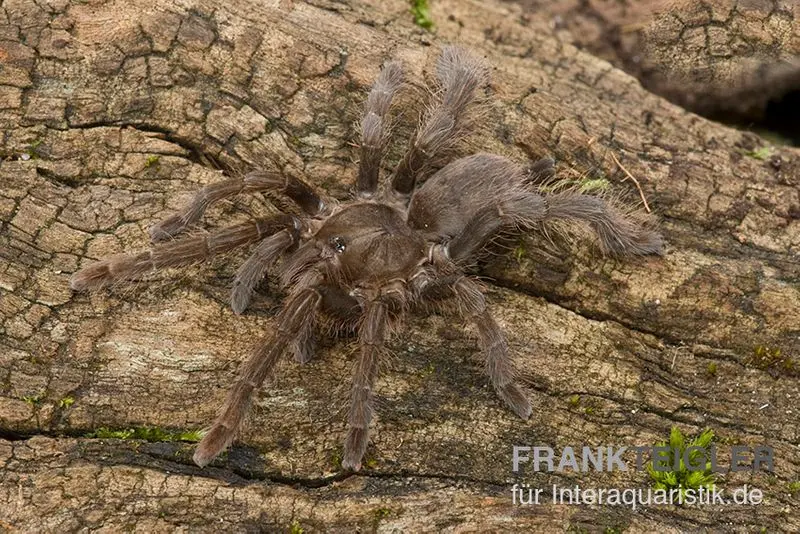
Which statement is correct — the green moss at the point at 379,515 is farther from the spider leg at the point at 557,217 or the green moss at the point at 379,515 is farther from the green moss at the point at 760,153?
the green moss at the point at 760,153

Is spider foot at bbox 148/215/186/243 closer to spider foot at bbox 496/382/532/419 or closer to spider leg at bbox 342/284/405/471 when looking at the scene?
spider leg at bbox 342/284/405/471

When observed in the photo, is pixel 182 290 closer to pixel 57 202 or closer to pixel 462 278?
pixel 57 202

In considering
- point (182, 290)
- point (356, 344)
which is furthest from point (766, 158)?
point (182, 290)

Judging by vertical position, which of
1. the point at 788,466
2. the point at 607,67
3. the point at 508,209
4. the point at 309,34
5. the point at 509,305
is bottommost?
the point at 788,466

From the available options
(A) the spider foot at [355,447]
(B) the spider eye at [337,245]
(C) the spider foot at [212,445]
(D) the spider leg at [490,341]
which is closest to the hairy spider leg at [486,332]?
(D) the spider leg at [490,341]

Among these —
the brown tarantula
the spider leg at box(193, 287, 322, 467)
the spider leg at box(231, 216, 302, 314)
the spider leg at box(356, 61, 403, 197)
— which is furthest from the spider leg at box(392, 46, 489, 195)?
the spider leg at box(193, 287, 322, 467)
